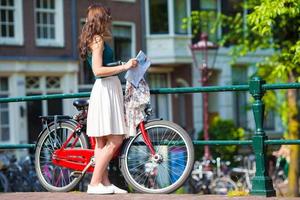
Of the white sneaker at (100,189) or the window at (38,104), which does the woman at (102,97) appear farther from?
the window at (38,104)

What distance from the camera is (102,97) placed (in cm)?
740

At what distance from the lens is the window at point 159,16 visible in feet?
98.8

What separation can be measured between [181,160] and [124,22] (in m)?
21.5

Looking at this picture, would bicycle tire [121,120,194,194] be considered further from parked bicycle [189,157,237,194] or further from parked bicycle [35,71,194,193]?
parked bicycle [189,157,237,194]

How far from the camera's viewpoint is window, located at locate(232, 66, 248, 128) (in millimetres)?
32750

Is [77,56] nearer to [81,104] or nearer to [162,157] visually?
[81,104]

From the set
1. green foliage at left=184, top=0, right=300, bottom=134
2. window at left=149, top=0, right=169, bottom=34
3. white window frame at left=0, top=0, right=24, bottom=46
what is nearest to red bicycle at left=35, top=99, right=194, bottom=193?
green foliage at left=184, top=0, right=300, bottom=134

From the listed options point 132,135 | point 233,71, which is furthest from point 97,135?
point 233,71

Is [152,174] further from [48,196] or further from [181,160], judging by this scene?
[48,196]

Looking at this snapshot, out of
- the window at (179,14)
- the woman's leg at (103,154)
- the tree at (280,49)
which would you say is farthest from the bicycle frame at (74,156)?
the window at (179,14)

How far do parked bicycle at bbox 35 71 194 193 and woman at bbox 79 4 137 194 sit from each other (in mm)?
177

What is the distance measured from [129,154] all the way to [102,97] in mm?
614

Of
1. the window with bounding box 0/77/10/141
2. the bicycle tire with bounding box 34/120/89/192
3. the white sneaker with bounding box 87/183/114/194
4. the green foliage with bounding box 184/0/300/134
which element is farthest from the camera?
the window with bounding box 0/77/10/141

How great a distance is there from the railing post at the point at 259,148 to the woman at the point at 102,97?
3.71ft
